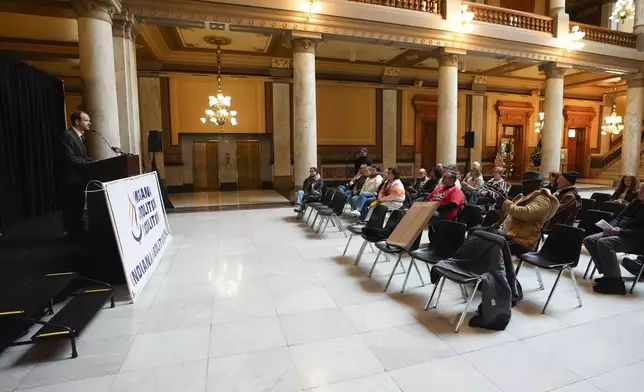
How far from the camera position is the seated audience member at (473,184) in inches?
256

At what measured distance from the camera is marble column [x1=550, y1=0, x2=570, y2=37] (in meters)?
11.1

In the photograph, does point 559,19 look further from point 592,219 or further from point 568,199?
point 568,199

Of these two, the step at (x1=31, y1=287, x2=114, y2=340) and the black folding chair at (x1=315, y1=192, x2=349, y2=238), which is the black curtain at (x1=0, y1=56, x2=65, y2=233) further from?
the black folding chair at (x1=315, y1=192, x2=349, y2=238)

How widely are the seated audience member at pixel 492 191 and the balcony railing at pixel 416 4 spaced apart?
5.21m

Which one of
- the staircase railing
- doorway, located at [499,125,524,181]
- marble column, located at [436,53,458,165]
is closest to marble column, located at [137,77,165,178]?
marble column, located at [436,53,458,165]

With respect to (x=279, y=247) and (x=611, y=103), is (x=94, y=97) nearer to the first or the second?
(x=279, y=247)

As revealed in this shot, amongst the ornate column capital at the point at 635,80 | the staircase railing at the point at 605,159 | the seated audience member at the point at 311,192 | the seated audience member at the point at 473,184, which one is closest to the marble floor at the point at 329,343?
the seated audience member at the point at 473,184

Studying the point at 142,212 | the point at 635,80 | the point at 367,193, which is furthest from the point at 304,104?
the point at 635,80

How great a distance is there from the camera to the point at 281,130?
1270 cm

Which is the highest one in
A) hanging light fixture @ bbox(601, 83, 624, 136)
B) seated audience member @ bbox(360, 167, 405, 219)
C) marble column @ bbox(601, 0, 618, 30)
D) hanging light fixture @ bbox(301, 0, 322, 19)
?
marble column @ bbox(601, 0, 618, 30)

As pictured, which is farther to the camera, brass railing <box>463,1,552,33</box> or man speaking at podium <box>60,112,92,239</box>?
brass railing <box>463,1,552,33</box>

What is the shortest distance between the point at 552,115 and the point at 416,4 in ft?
19.0

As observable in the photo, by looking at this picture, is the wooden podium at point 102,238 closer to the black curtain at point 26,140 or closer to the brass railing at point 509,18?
the black curtain at point 26,140

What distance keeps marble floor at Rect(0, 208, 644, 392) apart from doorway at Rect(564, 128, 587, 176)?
1655 cm
